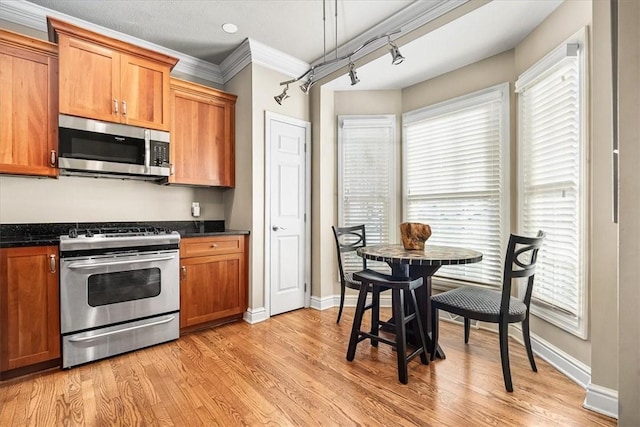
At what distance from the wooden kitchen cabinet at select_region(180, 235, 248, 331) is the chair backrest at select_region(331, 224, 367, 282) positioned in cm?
95

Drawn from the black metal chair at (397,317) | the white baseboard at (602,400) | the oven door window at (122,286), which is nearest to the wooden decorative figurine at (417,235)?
the black metal chair at (397,317)

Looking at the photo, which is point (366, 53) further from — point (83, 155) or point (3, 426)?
point (3, 426)

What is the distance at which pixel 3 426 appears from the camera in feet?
5.45

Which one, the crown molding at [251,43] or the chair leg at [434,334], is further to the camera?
the crown molding at [251,43]

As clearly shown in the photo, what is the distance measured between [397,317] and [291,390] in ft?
2.64

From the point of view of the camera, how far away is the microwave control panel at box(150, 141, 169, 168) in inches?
115

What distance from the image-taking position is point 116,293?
2.51m

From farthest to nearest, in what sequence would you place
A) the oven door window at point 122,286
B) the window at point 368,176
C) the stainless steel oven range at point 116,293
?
the window at point 368,176 < the oven door window at point 122,286 < the stainless steel oven range at point 116,293

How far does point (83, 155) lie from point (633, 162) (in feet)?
11.2

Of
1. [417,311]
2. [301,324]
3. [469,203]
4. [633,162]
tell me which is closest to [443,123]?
[469,203]

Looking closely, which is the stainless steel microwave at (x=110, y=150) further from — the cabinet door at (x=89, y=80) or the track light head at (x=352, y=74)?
the track light head at (x=352, y=74)

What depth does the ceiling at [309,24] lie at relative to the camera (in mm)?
2494

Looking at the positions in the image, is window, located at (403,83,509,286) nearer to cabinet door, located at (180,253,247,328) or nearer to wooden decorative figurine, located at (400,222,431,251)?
wooden decorative figurine, located at (400,222,431,251)

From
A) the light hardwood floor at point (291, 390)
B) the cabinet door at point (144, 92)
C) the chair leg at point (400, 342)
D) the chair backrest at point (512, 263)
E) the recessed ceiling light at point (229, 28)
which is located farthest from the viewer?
the recessed ceiling light at point (229, 28)
